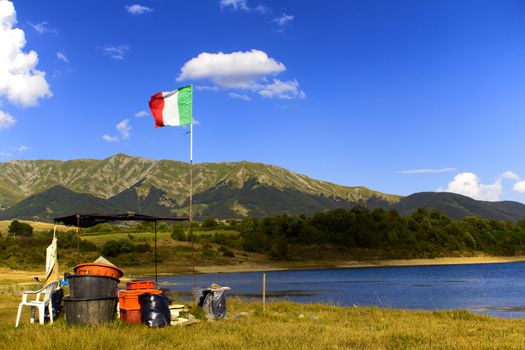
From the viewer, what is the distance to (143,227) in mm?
137500

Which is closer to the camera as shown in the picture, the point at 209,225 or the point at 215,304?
the point at 215,304

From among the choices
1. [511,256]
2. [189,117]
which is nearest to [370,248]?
[511,256]

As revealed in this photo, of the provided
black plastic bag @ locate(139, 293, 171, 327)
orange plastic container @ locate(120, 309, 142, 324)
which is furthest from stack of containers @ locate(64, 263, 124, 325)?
black plastic bag @ locate(139, 293, 171, 327)

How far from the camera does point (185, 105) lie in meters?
21.4

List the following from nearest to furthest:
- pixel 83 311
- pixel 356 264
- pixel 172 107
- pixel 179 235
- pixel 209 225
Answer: pixel 83 311
pixel 172 107
pixel 179 235
pixel 356 264
pixel 209 225

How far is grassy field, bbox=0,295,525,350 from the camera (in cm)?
1091

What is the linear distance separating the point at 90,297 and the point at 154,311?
5.63 ft

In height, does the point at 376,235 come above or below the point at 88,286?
below

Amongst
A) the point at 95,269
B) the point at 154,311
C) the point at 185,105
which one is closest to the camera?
the point at 154,311

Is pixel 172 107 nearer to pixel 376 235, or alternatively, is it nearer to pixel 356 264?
pixel 356 264

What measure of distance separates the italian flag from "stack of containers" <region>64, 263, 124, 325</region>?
332 inches

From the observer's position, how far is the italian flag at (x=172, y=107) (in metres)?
21.3

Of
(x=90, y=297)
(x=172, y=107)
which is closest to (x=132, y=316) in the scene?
(x=90, y=297)

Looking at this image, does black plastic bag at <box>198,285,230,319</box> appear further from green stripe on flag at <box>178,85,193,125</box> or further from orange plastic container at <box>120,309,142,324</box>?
green stripe on flag at <box>178,85,193,125</box>
